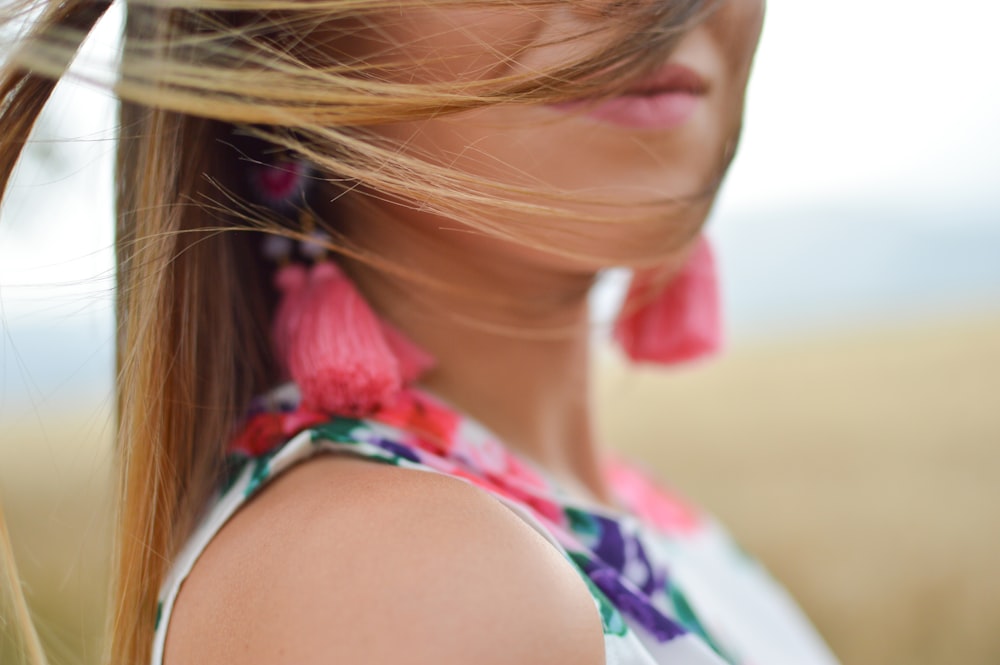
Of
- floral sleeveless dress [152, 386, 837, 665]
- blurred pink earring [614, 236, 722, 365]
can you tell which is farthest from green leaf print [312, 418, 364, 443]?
blurred pink earring [614, 236, 722, 365]

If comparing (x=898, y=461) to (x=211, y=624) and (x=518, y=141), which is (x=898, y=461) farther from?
(x=211, y=624)

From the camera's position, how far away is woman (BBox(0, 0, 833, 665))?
395 millimetres

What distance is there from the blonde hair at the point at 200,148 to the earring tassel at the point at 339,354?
64 mm

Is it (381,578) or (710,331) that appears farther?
(710,331)

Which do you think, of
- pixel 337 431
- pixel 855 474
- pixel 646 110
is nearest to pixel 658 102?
pixel 646 110

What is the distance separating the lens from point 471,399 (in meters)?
0.68

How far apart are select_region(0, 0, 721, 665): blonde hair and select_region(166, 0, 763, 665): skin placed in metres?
0.03

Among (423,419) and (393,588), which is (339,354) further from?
(393,588)

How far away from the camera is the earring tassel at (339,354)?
1.73 ft

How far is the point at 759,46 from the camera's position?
629 millimetres

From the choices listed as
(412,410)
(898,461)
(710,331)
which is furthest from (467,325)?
(898,461)

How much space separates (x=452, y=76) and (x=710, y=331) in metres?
0.51

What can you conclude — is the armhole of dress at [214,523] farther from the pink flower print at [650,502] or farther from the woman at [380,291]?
the pink flower print at [650,502]

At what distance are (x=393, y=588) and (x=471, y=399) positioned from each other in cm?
31
